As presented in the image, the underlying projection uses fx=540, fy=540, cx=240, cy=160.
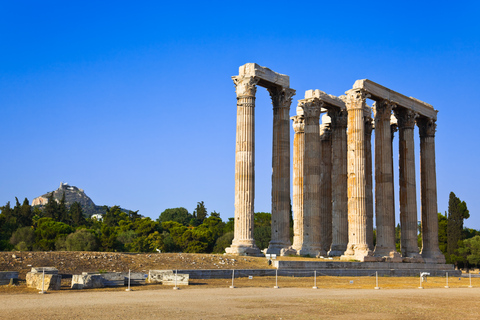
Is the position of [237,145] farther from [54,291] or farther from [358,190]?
[54,291]

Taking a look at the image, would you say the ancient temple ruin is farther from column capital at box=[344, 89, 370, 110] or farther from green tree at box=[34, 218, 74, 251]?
green tree at box=[34, 218, 74, 251]

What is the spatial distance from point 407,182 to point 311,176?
38.0 ft

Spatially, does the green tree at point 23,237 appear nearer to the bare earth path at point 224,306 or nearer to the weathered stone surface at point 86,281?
the weathered stone surface at point 86,281

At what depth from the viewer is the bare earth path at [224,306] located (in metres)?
15.7

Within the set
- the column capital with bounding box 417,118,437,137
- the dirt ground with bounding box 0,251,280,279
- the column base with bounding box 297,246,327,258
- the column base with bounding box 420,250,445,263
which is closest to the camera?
the dirt ground with bounding box 0,251,280,279

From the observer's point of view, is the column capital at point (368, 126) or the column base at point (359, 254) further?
the column capital at point (368, 126)

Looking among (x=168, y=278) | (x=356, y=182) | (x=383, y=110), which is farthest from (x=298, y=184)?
(x=168, y=278)

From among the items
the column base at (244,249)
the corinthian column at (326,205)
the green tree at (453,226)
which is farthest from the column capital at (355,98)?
the green tree at (453,226)

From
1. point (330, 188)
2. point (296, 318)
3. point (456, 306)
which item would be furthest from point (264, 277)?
point (330, 188)

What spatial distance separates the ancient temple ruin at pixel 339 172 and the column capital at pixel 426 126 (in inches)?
4.0

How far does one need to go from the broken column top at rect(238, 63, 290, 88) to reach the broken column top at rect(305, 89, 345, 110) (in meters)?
3.57

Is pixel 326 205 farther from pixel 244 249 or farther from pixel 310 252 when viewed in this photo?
pixel 244 249

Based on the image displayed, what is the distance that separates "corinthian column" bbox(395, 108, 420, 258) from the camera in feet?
170

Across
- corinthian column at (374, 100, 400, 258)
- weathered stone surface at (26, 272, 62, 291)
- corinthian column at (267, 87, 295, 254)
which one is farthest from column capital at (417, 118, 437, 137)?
weathered stone surface at (26, 272, 62, 291)
